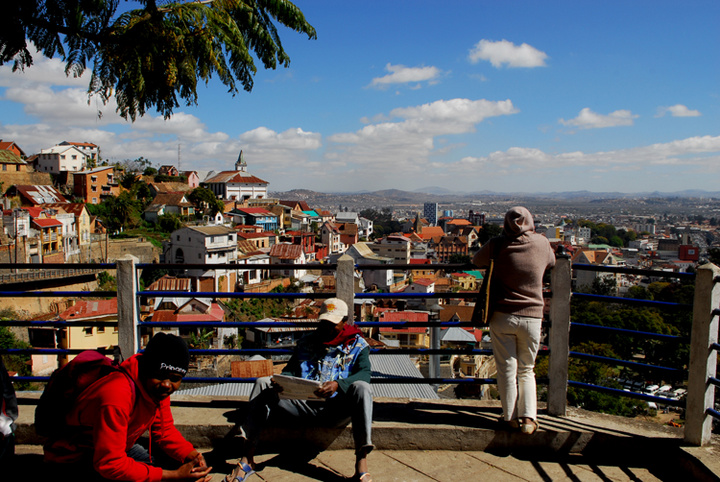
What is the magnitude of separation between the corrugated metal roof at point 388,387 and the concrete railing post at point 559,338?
4.84 m

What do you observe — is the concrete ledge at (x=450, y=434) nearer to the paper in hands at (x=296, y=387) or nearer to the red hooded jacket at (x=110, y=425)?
the paper in hands at (x=296, y=387)

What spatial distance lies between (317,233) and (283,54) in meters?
92.2

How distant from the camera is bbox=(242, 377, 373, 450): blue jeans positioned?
3.20m

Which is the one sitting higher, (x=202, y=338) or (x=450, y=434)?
(x=450, y=434)

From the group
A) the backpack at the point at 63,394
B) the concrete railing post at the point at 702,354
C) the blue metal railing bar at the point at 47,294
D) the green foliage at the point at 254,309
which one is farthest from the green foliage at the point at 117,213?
the concrete railing post at the point at 702,354

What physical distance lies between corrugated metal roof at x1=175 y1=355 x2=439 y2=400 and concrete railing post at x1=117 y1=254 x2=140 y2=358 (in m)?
4.92

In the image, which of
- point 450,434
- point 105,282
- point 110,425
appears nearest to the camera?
point 110,425

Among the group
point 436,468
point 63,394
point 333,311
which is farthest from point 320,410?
point 63,394

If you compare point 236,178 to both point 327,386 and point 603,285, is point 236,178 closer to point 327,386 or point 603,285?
point 603,285

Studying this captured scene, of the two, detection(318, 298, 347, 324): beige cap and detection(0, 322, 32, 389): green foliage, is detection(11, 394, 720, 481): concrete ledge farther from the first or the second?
detection(0, 322, 32, 389): green foliage

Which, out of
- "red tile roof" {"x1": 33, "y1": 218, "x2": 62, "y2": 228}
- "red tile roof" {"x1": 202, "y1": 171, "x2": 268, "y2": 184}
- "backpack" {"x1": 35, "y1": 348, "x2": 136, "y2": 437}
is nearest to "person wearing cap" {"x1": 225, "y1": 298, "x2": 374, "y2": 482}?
"backpack" {"x1": 35, "y1": 348, "x2": 136, "y2": 437}

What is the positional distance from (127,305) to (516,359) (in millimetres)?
2826

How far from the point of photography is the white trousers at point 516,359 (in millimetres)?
3416

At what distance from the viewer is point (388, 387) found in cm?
1075
